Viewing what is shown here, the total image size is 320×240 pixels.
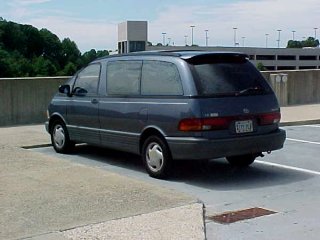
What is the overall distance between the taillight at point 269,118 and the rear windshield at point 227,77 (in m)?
0.33

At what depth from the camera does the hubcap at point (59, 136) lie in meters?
9.92

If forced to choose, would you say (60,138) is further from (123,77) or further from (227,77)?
(227,77)

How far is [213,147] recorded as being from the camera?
7379 mm

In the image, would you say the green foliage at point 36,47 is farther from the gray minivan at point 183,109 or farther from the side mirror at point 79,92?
the gray minivan at point 183,109

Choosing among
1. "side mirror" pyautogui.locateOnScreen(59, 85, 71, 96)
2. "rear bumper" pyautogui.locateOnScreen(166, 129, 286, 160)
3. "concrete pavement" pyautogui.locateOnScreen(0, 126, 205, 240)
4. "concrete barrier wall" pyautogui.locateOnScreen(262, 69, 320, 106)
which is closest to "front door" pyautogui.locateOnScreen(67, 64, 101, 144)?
"side mirror" pyautogui.locateOnScreen(59, 85, 71, 96)

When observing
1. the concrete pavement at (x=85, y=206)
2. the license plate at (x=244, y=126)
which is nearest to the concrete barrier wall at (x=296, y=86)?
the license plate at (x=244, y=126)

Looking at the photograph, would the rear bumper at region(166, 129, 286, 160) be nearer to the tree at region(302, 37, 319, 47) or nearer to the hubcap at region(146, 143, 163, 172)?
the hubcap at region(146, 143, 163, 172)

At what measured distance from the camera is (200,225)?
18.3 feet

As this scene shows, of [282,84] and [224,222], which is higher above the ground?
[282,84]

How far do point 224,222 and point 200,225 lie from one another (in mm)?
393

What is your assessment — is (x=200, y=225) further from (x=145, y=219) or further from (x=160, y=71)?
(x=160, y=71)

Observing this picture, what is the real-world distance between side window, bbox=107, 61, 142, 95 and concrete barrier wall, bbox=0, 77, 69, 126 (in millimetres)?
5342

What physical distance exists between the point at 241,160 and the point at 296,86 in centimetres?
1098

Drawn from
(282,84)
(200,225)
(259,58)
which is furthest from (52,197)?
(259,58)
